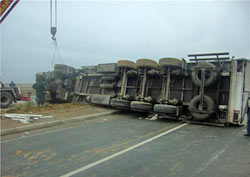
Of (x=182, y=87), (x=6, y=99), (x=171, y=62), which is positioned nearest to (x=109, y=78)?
(x=171, y=62)

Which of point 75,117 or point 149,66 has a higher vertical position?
point 149,66

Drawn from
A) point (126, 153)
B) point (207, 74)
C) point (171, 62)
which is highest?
point (171, 62)

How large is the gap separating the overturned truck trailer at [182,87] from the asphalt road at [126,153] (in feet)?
4.77

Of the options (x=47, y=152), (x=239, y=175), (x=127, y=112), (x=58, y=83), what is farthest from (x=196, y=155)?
(x=58, y=83)

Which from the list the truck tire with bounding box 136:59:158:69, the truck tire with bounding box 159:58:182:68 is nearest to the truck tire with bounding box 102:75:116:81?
the truck tire with bounding box 136:59:158:69

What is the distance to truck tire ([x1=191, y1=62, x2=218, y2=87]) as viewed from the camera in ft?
25.5

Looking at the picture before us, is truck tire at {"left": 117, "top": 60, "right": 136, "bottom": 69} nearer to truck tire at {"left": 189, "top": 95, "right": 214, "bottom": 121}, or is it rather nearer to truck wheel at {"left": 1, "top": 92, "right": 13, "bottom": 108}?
truck tire at {"left": 189, "top": 95, "right": 214, "bottom": 121}

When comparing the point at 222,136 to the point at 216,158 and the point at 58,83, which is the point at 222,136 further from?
the point at 58,83

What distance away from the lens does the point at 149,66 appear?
955 centimetres

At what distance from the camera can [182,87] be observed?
9.05 meters

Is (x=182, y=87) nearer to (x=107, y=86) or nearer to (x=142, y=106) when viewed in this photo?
(x=142, y=106)

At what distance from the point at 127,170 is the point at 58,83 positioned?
39.3 feet

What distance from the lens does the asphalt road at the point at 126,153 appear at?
3455 mm

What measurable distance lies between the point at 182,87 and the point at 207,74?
1378 millimetres
